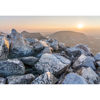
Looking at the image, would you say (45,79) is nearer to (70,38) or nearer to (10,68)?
(10,68)

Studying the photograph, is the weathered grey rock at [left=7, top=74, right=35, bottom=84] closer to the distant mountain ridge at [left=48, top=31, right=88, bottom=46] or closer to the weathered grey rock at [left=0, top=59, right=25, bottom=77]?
the weathered grey rock at [left=0, top=59, right=25, bottom=77]

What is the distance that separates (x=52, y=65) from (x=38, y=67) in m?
0.29

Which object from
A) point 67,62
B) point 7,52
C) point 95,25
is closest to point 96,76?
point 67,62

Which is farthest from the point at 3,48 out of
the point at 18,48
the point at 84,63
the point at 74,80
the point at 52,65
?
the point at 84,63

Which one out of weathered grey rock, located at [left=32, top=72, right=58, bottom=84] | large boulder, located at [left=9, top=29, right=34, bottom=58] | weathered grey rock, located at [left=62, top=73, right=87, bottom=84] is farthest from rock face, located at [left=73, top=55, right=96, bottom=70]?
large boulder, located at [left=9, top=29, right=34, bottom=58]

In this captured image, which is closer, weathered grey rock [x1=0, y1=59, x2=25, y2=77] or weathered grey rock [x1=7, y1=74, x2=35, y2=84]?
weathered grey rock [x1=7, y1=74, x2=35, y2=84]

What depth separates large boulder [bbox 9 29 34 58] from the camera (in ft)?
10.9

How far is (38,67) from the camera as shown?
2.89 meters

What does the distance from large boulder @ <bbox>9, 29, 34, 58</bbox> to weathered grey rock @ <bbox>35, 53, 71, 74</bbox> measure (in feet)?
1.95

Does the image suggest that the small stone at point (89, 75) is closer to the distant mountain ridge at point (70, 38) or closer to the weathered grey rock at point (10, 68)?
the weathered grey rock at point (10, 68)

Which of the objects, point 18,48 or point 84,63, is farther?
point 18,48

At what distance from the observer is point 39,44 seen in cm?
381
